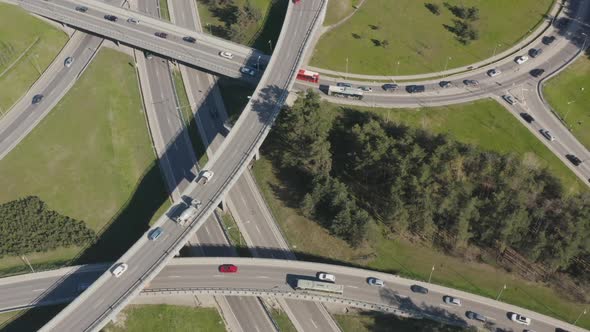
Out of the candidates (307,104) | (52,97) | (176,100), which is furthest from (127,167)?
(307,104)

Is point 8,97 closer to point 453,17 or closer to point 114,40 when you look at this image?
point 114,40

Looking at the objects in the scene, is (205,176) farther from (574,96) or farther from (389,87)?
(574,96)

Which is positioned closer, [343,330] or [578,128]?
[343,330]

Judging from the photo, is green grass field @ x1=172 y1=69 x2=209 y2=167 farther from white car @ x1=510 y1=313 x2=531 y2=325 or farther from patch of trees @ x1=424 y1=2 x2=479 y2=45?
patch of trees @ x1=424 y1=2 x2=479 y2=45

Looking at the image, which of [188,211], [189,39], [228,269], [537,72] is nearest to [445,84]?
[537,72]

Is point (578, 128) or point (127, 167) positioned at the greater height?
point (578, 128)
